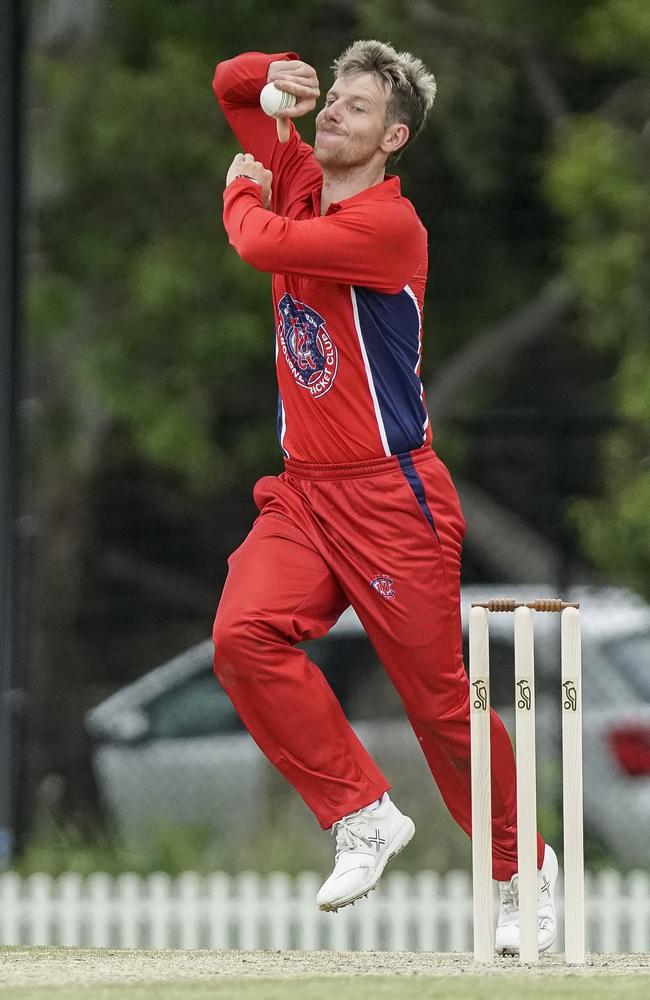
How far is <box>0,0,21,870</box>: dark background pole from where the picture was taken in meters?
8.01

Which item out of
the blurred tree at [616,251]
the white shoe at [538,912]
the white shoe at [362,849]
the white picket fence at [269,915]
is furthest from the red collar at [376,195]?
the white picket fence at [269,915]

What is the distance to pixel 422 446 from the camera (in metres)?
4.99

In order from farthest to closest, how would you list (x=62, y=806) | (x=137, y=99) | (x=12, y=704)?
(x=62, y=806), (x=137, y=99), (x=12, y=704)

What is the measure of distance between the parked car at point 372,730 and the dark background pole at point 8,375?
132 centimetres

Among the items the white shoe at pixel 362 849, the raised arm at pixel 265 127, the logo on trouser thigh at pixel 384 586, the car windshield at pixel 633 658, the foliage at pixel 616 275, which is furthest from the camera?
the car windshield at pixel 633 658

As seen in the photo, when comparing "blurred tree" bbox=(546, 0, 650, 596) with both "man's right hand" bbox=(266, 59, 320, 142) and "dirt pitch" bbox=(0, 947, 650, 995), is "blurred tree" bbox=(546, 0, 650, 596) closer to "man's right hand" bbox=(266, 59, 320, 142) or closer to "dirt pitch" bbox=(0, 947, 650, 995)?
"dirt pitch" bbox=(0, 947, 650, 995)

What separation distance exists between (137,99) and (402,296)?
5152 millimetres

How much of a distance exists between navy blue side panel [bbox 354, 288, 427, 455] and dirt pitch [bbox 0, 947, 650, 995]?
4.40 ft

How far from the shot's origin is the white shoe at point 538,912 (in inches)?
200

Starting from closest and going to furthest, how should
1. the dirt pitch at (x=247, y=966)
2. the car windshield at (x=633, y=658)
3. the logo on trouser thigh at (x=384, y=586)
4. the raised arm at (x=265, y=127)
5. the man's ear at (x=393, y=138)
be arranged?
1. the dirt pitch at (x=247, y=966)
2. the logo on trouser thigh at (x=384, y=586)
3. the man's ear at (x=393, y=138)
4. the raised arm at (x=265, y=127)
5. the car windshield at (x=633, y=658)

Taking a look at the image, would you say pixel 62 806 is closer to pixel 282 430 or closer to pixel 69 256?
pixel 69 256

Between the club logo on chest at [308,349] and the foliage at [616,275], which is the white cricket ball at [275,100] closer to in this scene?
the club logo on chest at [308,349]

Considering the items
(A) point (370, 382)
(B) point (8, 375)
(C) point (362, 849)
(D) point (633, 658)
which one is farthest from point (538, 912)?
(D) point (633, 658)

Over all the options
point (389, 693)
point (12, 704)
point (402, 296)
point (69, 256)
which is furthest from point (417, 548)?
point (69, 256)
